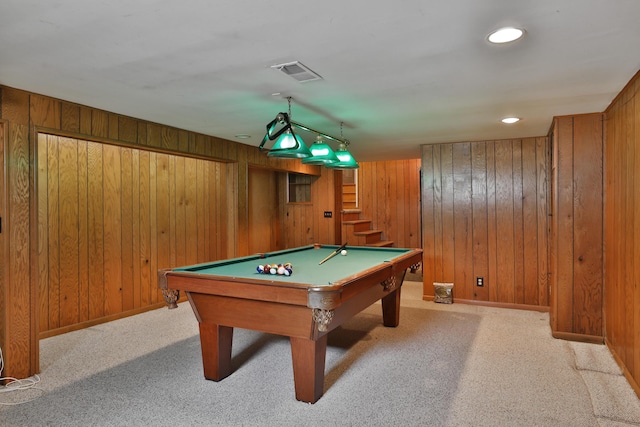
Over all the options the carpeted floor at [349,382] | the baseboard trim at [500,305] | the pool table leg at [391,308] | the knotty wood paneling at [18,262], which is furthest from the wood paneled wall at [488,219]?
the knotty wood paneling at [18,262]

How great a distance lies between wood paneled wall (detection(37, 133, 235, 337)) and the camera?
12.8 ft

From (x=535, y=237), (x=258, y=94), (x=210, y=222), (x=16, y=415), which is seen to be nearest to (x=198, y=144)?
(x=210, y=222)

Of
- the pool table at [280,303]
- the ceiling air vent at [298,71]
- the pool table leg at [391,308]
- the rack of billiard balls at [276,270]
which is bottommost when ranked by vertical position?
the pool table leg at [391,308]

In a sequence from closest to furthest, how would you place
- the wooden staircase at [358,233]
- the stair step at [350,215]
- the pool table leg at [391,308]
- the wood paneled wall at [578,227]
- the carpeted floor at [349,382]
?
the carpeted floor at [349,382] < the wood paneled wall at [578,227] < the pool table leg at [391,308] < the wooden staircase at [358,233] < the stair step at [350,215]

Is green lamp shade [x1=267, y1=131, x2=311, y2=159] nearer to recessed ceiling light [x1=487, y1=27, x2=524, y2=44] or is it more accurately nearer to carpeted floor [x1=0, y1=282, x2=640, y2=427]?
recessed ceiling light [x1=487, y1=27, x2=524, y2=44]

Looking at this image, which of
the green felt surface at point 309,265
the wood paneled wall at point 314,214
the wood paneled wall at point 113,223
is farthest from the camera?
the wood paneled wall at point 314,214

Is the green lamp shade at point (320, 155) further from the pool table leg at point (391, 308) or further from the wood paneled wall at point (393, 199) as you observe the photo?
the wood paneled wall at point (393, 199)

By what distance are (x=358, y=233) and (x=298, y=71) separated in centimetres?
472

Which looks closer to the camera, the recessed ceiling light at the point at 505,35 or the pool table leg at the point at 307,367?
the recessed ceiling light at the point at 505,35

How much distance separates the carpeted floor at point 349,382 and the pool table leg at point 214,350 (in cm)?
10

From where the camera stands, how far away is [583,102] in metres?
3.24

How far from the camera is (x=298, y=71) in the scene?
2.48m

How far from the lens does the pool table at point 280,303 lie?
2355mm

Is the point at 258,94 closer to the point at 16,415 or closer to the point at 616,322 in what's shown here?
the point at 16,415
